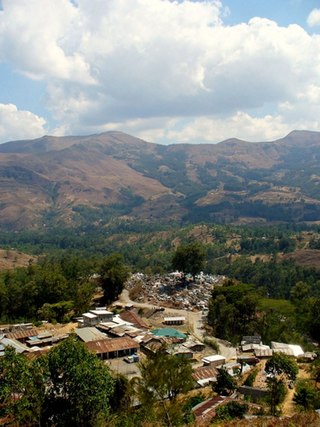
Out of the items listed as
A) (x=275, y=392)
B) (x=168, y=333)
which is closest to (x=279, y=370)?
(x=275, y=392)

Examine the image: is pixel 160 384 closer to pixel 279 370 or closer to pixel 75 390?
pixel 75 390

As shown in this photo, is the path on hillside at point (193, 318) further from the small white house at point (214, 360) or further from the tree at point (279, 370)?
the tree at point (279, 370)

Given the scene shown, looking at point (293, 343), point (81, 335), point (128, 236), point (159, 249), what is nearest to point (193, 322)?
point (293, 343)

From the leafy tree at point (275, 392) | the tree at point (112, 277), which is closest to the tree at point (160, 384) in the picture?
the leafy tree at point (275, 392)

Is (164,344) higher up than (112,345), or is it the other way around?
(164,344)

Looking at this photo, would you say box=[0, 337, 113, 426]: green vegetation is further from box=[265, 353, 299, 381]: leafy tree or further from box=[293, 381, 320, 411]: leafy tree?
box=[293, 381, 320, 411]: leafy tree

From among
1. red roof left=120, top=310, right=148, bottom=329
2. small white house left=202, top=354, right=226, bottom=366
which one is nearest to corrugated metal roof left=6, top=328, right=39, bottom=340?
red roof left=120, top=310, right=148, bottom=329
